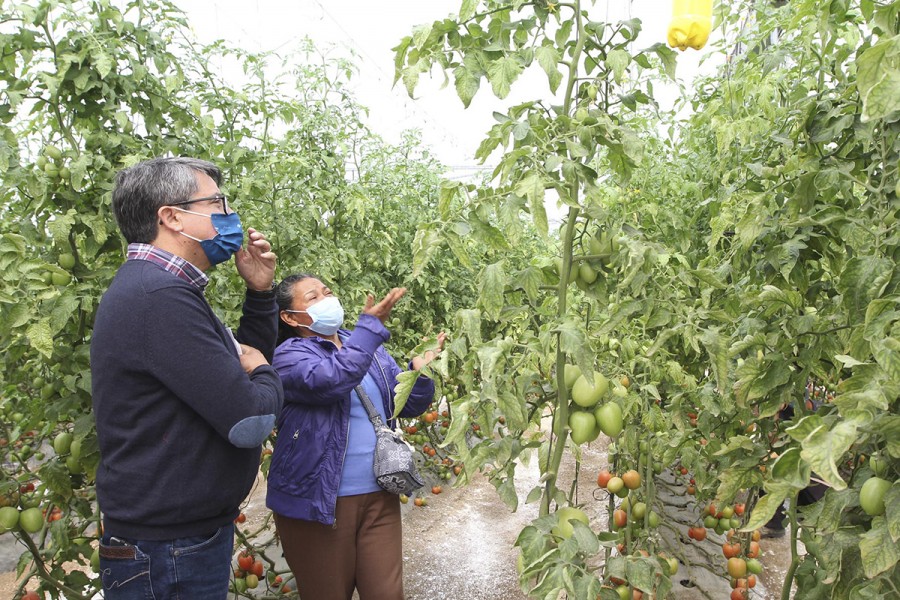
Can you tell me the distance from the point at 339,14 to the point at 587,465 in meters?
4.60

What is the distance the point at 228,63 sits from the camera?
202 inches

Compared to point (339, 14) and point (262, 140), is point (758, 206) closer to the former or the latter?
point (262, 140)

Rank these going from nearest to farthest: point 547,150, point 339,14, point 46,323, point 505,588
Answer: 1. point 547,150
2. point 46,323
3. point 505,588
4. point 339,14

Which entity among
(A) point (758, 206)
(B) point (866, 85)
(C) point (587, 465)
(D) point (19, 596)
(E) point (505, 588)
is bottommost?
(C) point (587, 465)

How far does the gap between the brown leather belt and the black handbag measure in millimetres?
796

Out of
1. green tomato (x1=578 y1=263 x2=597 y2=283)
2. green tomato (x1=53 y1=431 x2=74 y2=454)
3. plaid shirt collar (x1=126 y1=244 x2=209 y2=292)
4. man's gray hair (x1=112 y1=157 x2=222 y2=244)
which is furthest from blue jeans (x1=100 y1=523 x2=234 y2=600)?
green tomato (x1=578 y1=263 x2=597 y2=283)

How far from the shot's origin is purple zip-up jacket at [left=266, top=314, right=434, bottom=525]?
1964mm

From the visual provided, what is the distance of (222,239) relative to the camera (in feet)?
5.25

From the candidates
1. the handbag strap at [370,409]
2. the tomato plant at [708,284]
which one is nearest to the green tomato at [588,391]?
the tomato plant at [708,284]

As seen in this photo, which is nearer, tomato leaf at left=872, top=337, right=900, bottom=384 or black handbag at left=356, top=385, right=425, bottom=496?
tomato leaf at left=872, top=337, right=900, bottom=384

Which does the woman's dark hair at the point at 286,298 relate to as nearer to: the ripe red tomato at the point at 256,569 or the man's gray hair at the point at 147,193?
the man's gray hair at the point at 147,193

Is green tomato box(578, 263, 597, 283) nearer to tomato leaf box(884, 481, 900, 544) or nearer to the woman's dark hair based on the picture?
tomato leaf box(884, 481, 900, 544)

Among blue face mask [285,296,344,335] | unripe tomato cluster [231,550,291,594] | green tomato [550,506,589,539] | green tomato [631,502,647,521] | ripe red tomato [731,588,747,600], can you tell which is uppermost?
blue face mask [285,296,344,335]

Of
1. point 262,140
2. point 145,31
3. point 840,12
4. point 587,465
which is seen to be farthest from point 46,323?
point 587,465
